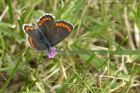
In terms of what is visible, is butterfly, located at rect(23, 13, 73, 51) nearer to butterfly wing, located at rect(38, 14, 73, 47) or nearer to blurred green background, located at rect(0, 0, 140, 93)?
butterfly wing, located at rect(38, 14, 73, 47)

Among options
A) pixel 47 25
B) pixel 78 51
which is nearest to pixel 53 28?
pixel 47 25

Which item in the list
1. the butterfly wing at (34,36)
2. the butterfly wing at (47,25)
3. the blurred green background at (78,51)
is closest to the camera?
the butterfly wing at (34,36)

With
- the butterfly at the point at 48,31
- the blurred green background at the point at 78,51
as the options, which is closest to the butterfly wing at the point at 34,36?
the butterfly at the point at 48,31

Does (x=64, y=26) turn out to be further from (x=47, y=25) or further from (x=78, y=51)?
(x=78, y=51)

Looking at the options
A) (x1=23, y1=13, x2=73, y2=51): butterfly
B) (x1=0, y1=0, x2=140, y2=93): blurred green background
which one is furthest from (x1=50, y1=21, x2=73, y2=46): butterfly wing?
(x1=0, y1=0, x2=140, y2=93): blurred green background

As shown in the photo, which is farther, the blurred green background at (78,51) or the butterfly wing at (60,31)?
the blurred green background at (78,51)

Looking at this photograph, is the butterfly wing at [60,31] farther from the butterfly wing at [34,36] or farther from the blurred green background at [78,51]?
the blurred green background at [78,51]

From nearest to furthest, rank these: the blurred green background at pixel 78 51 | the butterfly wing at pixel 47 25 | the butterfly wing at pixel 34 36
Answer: the butterfly wing at pixel 34 36
the butterfly wing at pixel 47 25
the blurred green background at pixel 78 51

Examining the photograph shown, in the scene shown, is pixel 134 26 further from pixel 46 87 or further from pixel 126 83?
pixel 46 87
